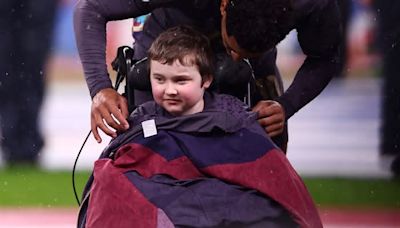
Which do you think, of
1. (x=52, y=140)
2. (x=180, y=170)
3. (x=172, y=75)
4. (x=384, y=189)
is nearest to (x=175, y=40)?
(x=172, y=75)

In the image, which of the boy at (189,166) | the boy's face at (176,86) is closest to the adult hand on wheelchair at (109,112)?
the boy at (189,166)

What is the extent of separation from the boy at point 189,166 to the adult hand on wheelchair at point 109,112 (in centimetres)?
4

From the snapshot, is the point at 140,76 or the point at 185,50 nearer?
the point at 185,50

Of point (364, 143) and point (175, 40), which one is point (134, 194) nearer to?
point (175, 40)

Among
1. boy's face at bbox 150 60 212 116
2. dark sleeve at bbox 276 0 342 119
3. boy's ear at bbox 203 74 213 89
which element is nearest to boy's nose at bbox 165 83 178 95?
boy's face at bbox 150 60 212 116

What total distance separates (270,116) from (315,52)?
13.2 inches

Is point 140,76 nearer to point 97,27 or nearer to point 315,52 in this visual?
point 97,27

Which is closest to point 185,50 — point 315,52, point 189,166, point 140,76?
point 140,76

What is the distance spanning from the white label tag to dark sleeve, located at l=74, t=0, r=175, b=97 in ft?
1.00

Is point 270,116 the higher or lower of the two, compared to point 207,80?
lower

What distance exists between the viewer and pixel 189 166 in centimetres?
385

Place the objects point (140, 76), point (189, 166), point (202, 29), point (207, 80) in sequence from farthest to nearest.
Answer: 1. point (202, 29)
2. point (140, 76)
3. point (207, 80)
4. point (189, 166)

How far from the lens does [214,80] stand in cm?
413

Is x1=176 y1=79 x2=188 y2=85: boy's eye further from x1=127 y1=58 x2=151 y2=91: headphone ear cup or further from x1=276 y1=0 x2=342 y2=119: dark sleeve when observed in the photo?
x1=276 y1=0 x2=342 y2=119: dark sleeve
